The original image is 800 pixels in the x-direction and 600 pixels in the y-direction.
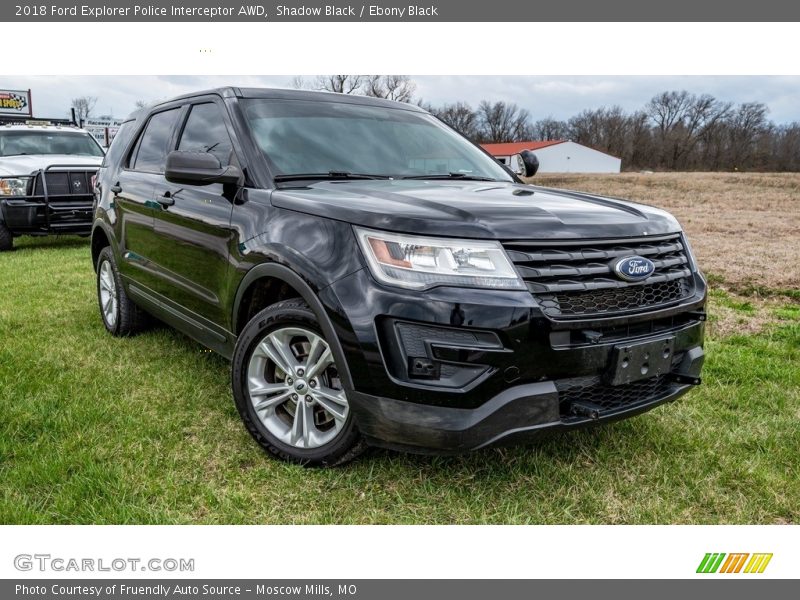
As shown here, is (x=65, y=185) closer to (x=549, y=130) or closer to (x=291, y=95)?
(x=291, y=95)

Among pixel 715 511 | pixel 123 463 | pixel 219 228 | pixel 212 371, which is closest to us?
pixel 715 511

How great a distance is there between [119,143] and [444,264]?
382 centimetres

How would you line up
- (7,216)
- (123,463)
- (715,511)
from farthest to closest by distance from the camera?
(7,216) < (123,463) < (715,511)

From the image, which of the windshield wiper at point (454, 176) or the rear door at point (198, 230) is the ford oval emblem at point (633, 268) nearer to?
the windshield wiper at point (454, 176)

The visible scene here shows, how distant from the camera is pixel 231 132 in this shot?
3445mm

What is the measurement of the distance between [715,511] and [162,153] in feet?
12.4

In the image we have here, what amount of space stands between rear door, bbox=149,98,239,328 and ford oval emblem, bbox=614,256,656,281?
183cm

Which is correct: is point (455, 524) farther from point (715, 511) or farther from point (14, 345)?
Result: point (14, 345)

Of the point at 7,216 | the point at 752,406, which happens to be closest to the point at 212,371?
the point at 752,406

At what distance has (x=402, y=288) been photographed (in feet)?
7.98

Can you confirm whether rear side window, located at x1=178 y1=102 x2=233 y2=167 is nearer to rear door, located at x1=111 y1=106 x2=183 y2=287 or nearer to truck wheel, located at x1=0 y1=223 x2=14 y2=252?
rear door, located at x1=111 y1=106 x2=183 y2=287

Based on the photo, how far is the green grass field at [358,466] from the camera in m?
2.68

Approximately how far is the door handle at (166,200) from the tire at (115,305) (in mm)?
1128

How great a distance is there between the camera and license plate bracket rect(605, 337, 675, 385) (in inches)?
102
